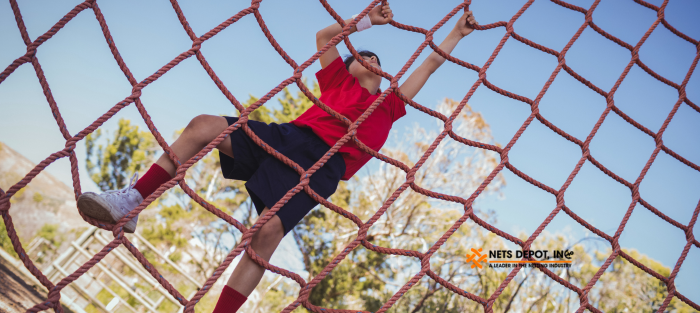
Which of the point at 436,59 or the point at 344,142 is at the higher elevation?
the point at 436,59

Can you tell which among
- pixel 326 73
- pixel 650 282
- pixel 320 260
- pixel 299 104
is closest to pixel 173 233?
pixel 320 260

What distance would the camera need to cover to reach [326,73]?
3.76 ft

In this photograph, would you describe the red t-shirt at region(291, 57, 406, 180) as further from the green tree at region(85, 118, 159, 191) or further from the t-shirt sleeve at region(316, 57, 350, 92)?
the green tree at region(85, 118, 159, 191)

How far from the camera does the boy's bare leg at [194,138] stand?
85cm

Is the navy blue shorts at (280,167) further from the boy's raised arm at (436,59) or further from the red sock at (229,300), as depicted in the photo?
the boy's raised arm at (436,59)

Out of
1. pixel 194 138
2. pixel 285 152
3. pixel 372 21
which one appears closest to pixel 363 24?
pixel 372 21

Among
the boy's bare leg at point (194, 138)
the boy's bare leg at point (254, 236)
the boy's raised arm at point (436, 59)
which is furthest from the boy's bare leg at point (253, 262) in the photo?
the boy's raised arm at point (436, 59)

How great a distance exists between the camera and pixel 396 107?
1.20 metres

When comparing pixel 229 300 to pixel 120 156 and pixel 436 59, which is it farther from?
pixel 120 156

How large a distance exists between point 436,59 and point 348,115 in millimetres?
393

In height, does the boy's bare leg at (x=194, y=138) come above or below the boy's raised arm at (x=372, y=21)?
below

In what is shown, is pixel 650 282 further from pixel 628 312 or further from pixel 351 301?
pixel 351 301

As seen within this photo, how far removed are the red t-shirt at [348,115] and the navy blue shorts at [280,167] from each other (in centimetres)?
3

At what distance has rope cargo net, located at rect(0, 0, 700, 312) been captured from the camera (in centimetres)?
73
